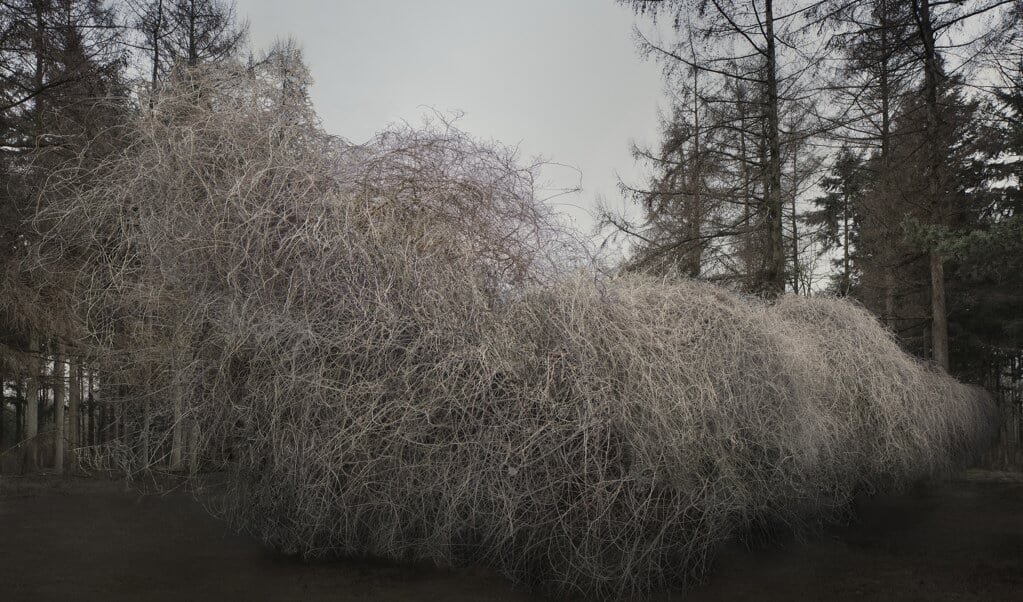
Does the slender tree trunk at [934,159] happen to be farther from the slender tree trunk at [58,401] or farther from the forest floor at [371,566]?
the slender tree trunk at [58,401]

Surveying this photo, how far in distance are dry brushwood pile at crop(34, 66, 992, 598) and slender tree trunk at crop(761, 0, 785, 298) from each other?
15.0 feet

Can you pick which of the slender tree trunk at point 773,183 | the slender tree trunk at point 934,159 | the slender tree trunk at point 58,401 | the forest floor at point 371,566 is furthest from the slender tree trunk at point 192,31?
the slender tree trunk at point 934,159

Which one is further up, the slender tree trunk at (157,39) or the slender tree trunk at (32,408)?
the slender tree trunk at (157,39)

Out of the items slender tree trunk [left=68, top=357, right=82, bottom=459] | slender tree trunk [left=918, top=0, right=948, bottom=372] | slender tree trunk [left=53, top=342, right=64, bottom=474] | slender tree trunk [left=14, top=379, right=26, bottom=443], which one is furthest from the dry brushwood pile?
slender tree trunk [left=14, top=379, right=26, bottom=443]

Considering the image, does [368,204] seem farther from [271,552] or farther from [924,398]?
[924,398]

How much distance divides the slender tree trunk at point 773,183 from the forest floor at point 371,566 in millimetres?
3883

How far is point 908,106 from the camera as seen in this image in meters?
13.9

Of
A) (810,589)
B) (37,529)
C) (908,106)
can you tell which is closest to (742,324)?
(810,589)

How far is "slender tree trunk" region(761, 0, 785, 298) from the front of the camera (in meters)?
10.3

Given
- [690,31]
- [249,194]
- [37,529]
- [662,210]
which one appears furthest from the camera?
[662,210]

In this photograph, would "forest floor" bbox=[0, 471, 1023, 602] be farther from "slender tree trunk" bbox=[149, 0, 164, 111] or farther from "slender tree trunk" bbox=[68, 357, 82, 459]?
"slender tree trunk" bbox=[149, 0, 164, 111]

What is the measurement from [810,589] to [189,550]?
15.5 ft

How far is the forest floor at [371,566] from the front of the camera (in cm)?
449

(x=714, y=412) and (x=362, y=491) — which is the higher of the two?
(x=714, y=412)
